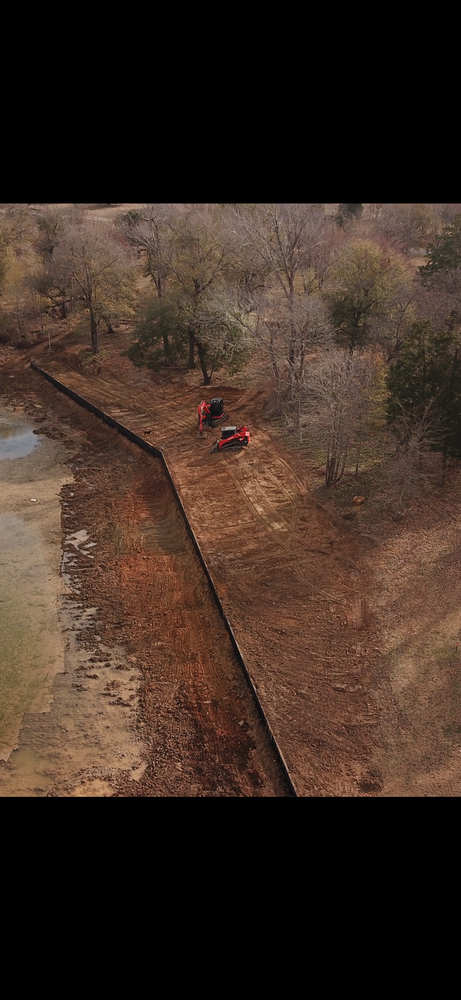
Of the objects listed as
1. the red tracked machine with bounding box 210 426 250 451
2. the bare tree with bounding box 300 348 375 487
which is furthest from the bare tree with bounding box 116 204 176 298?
the bare tree with bounding box 300 348 375 487

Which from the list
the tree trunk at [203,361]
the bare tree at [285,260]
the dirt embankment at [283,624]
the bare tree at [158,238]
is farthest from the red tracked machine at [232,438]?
the bare tree at [158,238]

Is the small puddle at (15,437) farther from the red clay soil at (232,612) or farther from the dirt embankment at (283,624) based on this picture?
the dirt embankment at (283,624)

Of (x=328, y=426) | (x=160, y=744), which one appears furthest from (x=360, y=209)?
(x=160, y=744)

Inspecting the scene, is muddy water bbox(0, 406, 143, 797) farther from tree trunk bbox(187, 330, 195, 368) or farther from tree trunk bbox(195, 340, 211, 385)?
tree trunk bbox(187, 330, 195, 368)

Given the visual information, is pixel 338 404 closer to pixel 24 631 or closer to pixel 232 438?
pixel 232 438

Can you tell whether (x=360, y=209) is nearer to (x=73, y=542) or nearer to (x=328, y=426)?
(x=328, y=426)

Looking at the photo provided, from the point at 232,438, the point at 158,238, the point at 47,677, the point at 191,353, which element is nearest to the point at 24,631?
the point at 47,677

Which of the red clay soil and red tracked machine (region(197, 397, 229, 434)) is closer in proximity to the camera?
the red clay soil
